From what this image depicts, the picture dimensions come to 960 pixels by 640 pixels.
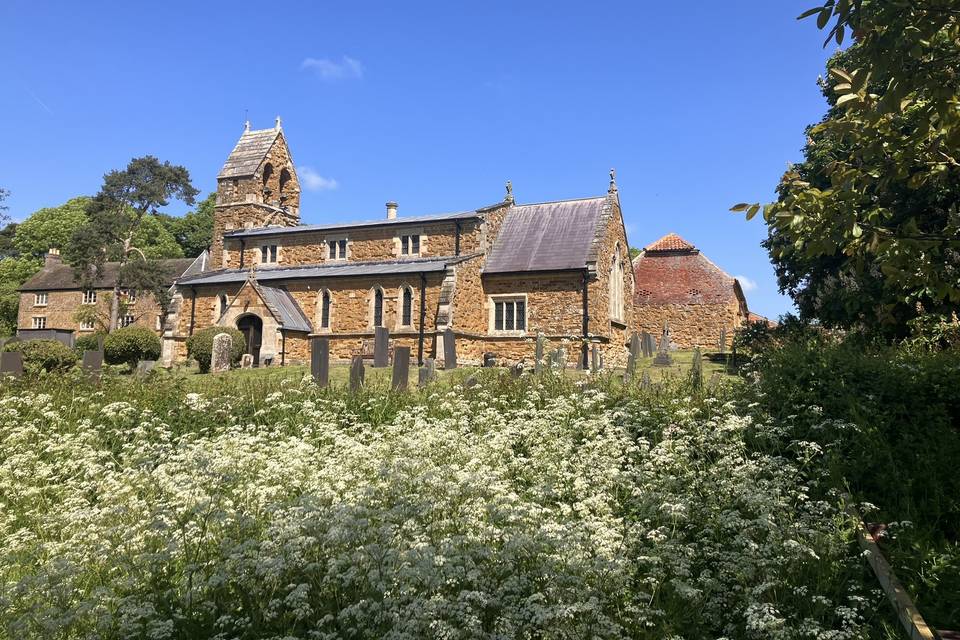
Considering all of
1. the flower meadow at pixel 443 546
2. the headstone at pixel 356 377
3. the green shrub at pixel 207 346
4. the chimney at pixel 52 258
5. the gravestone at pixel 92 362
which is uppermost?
the chimney at pixel 52 258

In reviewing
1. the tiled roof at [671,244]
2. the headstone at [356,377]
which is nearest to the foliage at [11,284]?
the tiled roof at [671,244]

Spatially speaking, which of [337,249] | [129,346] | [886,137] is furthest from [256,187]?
[886,137]

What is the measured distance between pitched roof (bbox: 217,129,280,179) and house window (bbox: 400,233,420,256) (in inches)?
439

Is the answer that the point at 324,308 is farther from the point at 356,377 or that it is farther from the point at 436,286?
the point at 356,377

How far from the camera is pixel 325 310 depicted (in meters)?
30.8

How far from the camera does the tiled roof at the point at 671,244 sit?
120ft

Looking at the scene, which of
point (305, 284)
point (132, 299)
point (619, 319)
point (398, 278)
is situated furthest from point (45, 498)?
point (132, 299)

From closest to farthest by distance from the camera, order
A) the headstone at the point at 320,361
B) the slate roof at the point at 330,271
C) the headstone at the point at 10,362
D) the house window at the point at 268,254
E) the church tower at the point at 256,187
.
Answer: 1. the headstone at the point at 320,361
2. the headstone at the point at 10,362
3. the slate roof at the point at 330,271
4. the house window at the point at 268,254
5. the church tower at the point at 256,187

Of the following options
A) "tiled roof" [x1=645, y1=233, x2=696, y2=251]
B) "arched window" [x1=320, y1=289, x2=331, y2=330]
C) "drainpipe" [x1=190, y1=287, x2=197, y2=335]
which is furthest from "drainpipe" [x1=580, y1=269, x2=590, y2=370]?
"drainpipe" [x1=190, y1=287, x2=197, y2=335]

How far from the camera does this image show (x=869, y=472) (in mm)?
7156

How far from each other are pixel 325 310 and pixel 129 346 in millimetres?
8456

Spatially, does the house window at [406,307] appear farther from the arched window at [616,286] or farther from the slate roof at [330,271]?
the arched window at [616,286]

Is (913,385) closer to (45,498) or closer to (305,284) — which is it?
(45,498)

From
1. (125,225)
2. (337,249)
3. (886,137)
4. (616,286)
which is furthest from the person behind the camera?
(125,225)
